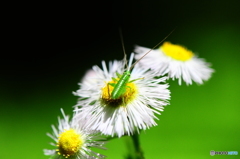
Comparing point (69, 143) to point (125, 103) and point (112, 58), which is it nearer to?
point (125, 103)

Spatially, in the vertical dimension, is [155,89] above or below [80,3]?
below

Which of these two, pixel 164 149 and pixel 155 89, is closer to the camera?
pixel 155 89

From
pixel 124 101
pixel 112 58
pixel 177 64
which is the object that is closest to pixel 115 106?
pixel 124 101

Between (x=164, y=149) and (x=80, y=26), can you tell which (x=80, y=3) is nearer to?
(x=80, y=26)

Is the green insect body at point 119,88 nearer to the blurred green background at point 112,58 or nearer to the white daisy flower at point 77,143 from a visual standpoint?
the white daisy flower at point 77,143

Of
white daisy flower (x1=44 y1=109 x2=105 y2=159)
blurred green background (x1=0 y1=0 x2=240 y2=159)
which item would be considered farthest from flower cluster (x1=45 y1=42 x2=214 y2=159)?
blurred green background (x1=0 y1=0 x2=240 y2=159)

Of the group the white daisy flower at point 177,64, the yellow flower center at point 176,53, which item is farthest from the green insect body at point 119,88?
the yellow flower center at point 176,53

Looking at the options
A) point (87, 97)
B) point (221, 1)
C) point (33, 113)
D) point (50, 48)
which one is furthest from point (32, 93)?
point (221, 1)

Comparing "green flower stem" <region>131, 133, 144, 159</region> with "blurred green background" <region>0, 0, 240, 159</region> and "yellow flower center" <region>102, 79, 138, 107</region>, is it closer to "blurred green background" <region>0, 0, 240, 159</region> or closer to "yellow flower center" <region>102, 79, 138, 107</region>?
"yellow flower center" <region>102, 79, 138, 107</region>
